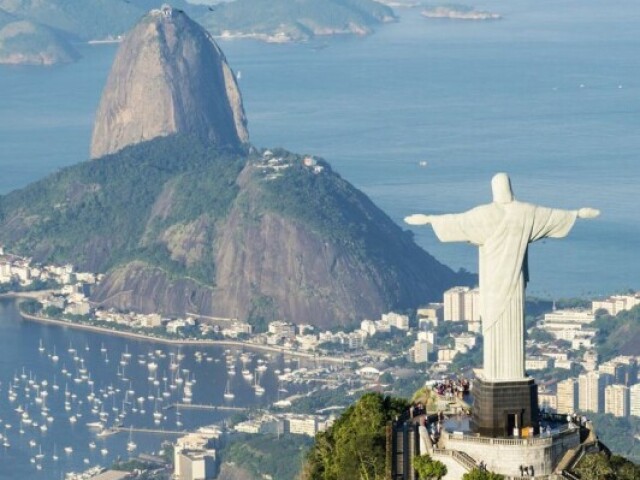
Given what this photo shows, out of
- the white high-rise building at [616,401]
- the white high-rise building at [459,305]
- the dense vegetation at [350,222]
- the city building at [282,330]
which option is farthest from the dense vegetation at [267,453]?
the dense vegetation at [350,222]

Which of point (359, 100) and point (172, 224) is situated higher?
point (359, 100)

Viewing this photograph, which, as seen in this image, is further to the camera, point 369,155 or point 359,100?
point 359,100

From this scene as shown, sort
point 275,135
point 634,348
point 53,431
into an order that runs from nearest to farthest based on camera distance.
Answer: point 53,431, point 634,348, point 275,135

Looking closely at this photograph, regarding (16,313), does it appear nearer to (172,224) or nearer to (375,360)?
(172,224)

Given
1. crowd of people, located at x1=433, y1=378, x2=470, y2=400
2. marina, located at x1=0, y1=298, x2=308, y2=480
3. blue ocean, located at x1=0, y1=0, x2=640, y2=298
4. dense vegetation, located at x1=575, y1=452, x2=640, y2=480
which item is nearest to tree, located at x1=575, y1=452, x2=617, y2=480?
dense vegetation, located at x1=575, y1=452, x2=640, y2=480

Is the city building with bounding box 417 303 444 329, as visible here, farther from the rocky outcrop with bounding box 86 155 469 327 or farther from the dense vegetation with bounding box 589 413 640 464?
the dense vegetation with bounding box 589 413 640 464

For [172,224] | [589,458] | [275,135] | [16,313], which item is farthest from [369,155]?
[589,458]
